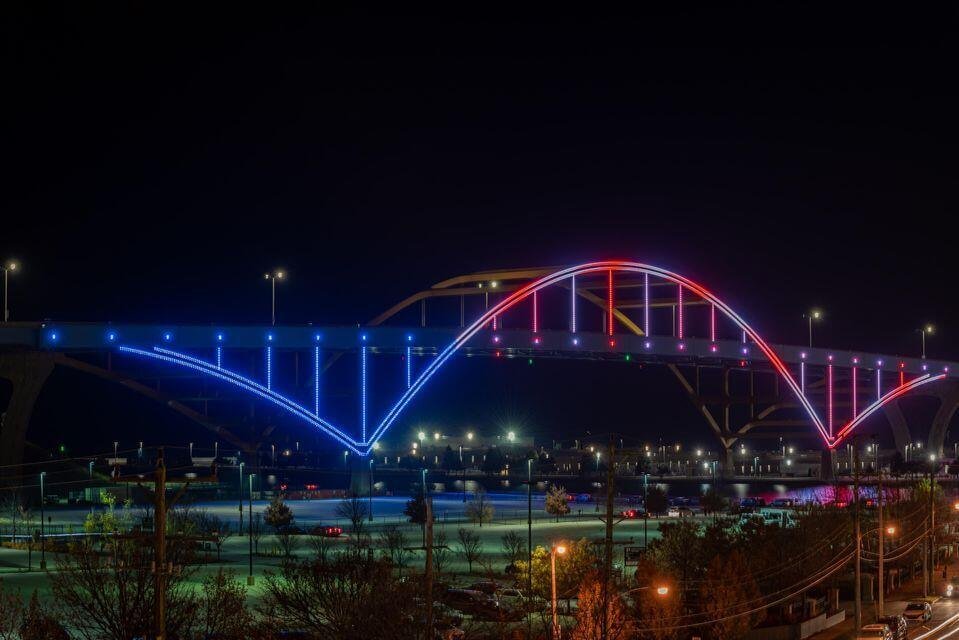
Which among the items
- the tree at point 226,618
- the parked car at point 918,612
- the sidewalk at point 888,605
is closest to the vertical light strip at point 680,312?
the sidewalk at point 888,605

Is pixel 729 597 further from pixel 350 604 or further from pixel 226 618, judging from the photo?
pixel 226 618

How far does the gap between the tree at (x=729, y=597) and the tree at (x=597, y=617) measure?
336cm

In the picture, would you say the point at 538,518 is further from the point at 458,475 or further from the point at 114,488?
the point at 458,475

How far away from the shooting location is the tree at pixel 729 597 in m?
34.8

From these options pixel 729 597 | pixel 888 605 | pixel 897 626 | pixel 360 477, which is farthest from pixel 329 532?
pixel 897 626

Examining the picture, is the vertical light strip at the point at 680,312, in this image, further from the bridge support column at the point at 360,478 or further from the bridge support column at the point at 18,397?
the bridge support column at the point at 18,397

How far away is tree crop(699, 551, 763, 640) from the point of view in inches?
1368

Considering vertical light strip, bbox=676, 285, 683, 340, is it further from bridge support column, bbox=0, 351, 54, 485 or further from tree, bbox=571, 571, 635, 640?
tree, bbox=571, 571, 635, 640

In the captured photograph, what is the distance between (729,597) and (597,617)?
8067 mm

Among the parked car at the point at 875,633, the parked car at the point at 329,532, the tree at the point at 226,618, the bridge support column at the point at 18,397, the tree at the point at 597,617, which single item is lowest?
the parked car at the point at 875,633

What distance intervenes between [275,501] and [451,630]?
35.6 meters

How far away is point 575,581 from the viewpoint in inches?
1554

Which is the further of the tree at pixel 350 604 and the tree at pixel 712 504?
the tree at pixel 712 504

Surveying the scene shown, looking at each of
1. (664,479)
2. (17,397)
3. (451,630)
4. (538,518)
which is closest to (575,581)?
(451,630)
